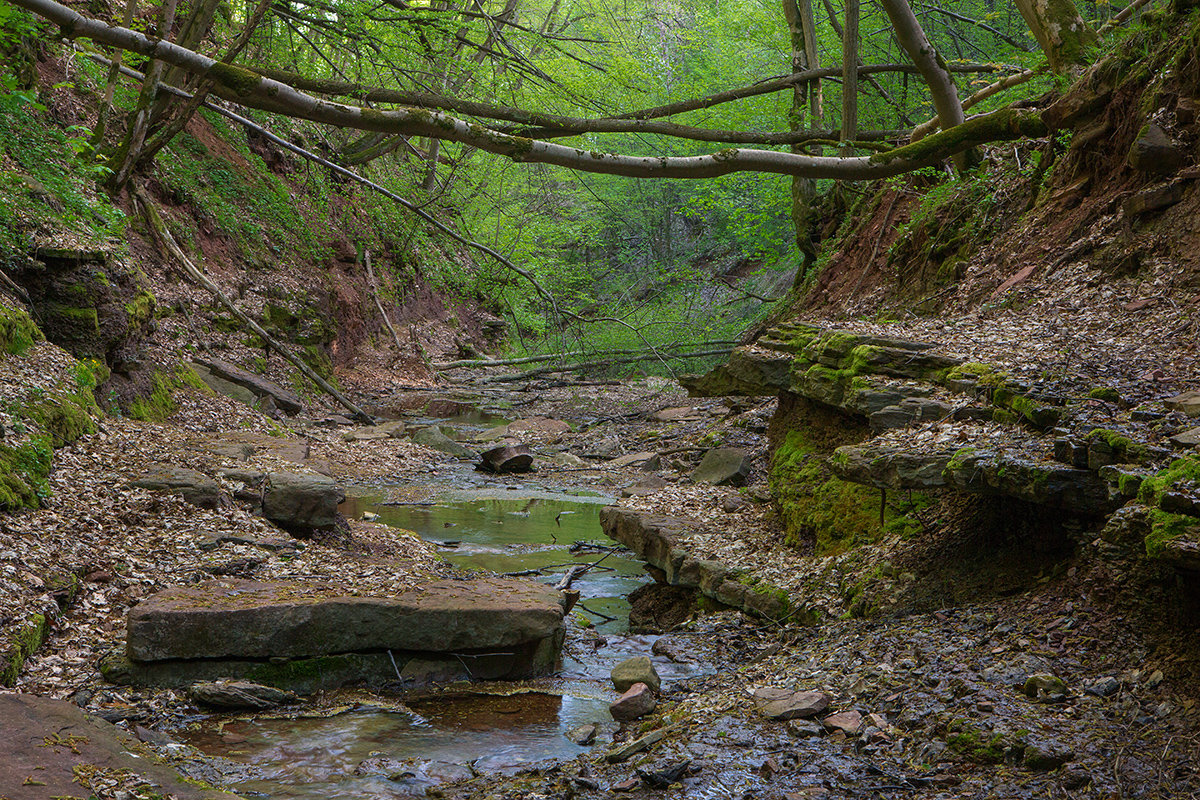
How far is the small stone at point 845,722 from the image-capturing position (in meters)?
3.36

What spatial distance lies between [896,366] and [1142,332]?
1.51 meters

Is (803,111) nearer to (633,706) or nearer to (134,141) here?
(134,141)

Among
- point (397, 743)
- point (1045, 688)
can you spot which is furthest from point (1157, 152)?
point (397, 743)

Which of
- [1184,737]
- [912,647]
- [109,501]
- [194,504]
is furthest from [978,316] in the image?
[109,501]

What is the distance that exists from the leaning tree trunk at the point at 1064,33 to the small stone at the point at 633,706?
807 cm

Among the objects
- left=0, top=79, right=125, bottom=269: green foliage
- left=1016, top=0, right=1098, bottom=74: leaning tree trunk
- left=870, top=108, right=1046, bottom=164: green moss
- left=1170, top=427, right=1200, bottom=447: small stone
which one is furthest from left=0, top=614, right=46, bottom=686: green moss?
left=1016, top=0, right=1098, bottom=74: leaning tree trunk

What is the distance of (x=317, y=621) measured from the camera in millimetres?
4496

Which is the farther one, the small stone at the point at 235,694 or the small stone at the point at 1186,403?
the small stone at the point at 235,694

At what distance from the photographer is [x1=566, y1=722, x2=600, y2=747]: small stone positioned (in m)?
4.00

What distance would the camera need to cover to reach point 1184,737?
2.64m

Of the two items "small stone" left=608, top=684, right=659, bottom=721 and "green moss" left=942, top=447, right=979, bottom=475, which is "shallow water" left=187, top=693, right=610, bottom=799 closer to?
"small stone" left=608, top=684, right=659, bottom=721

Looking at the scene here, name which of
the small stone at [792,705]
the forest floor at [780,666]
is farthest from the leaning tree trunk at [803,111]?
the small stone at [792,705]

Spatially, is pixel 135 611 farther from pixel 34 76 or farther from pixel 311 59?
pixel 311 59

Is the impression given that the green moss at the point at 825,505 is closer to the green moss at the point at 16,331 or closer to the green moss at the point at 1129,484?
the green moss at the point at 1129,484
